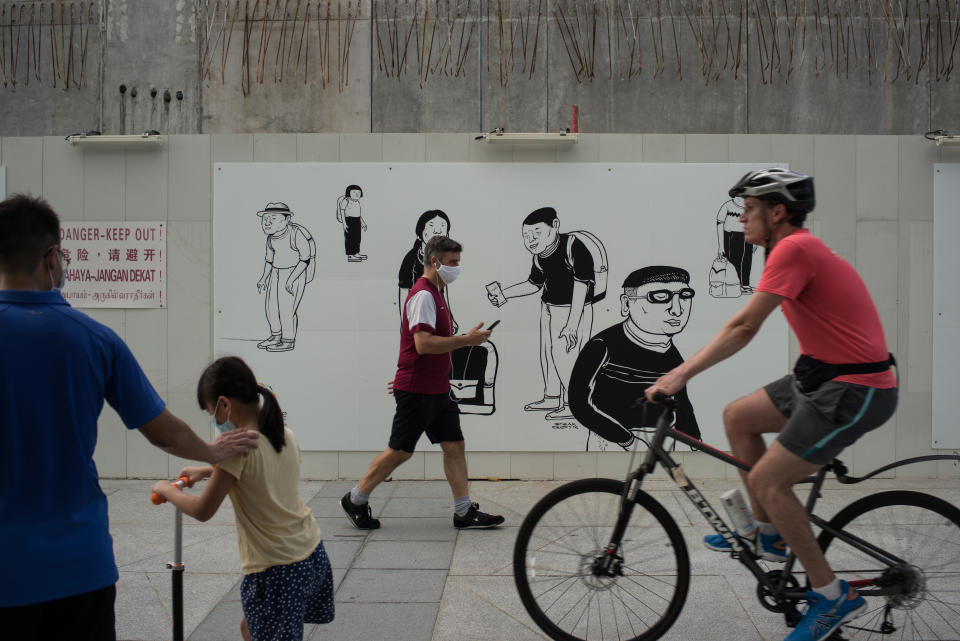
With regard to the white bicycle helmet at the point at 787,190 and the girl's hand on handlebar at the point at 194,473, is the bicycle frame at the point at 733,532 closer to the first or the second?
the white bicycle helmet at the point at 787,190

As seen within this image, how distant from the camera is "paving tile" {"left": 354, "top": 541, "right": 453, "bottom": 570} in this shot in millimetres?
4703

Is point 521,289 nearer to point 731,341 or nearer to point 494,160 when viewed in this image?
point 494,160

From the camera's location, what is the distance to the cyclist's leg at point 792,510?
3.15 m

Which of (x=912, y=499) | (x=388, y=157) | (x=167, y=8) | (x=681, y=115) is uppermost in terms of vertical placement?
(x=167, y=8)

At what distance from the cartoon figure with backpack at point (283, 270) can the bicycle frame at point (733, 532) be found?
405cm

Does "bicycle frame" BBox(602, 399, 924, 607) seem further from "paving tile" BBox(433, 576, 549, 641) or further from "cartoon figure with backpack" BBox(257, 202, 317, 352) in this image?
"cartoon figure with backpack" BBox(257, 202, 317, 352)

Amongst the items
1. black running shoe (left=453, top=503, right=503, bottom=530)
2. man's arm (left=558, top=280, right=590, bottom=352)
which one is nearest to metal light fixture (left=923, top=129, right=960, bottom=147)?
man's arm (left=558, top=280, right=590, bottom=352)

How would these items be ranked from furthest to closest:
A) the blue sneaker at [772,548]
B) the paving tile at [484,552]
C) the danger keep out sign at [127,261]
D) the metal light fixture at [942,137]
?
the danger keep out sign at [127,261], the metal light fixture at [942,137], the paving tile at [484,552], the blue sneaker at [772,548]

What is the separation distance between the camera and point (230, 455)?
2.57 meters

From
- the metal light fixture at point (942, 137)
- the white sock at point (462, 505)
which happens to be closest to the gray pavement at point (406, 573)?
the white sock at point (462, 505)

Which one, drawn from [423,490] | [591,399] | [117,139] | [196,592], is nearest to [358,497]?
[423,490]

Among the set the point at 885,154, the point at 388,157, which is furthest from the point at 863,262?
the point at 388,157

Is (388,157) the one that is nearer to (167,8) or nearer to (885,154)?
(167,8)

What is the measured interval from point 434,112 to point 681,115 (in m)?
2.23
